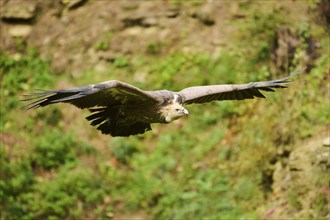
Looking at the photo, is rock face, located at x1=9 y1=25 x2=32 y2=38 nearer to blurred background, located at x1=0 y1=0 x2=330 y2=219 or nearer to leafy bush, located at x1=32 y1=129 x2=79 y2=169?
blurred background, located at x1=0 y1=0 x2=330 y2=219

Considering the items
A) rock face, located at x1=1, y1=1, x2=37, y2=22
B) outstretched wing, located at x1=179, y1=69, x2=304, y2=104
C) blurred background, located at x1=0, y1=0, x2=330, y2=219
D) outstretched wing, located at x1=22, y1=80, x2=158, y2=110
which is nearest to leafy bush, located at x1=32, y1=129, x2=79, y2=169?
blurred background, located at x1=0, y1=0, x2=330, y2=219

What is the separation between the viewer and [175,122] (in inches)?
440

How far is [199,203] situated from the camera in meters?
10.2

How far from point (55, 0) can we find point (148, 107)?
632cm

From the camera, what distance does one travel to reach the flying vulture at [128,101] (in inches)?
240

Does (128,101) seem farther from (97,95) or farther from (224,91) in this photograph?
(224,91)

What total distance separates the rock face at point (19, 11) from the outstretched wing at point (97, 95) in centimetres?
622

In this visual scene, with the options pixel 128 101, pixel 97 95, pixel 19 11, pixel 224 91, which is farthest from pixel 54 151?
pixel 97 95

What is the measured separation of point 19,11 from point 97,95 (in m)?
6.57

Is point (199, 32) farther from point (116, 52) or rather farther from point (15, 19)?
point (15, 19)

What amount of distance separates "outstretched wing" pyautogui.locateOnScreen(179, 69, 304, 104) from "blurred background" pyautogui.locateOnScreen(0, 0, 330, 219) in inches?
75.1

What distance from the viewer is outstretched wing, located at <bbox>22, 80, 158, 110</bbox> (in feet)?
19.6

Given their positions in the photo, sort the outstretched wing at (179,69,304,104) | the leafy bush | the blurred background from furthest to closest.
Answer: the leafy bush, the blurred background, the outstretched wing at (179,69,304,104)

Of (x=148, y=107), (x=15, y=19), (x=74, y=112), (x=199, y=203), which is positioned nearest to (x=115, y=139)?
(x=74, y=112)
